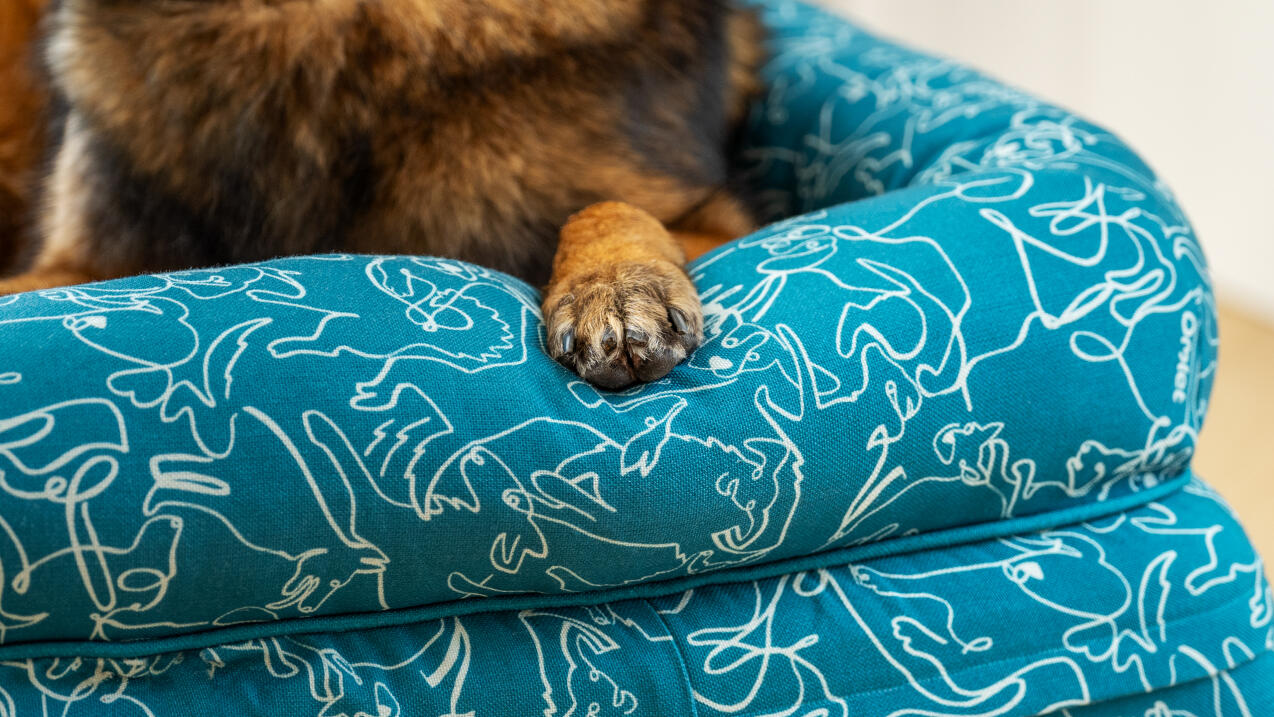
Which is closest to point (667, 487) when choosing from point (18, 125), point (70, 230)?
point (70, 230)

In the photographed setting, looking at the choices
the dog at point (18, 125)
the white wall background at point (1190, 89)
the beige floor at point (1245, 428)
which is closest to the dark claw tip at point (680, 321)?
the dog at point (18, 125)

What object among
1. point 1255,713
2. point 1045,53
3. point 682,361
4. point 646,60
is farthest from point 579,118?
point 1045,53

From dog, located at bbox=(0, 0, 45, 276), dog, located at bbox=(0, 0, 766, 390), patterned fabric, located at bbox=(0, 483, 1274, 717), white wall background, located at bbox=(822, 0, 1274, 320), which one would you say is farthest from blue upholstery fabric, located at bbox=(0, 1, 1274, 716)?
white wall background, located at bbox=(822, 0, 1274, 320)

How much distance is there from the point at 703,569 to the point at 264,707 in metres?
0.35

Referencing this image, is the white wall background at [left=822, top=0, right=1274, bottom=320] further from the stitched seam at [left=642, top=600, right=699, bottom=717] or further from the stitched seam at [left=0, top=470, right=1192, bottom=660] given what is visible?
the stitched seam at [left=642, top=600, right=699, bottom=717]

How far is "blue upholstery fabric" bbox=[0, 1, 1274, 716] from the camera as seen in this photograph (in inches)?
27.4

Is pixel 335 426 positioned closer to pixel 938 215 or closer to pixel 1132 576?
pixel 938 215

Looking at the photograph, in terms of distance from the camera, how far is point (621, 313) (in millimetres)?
828

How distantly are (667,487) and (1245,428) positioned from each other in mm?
1602

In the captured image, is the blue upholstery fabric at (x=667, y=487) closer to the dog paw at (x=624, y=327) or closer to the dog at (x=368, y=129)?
the dog paw at (x=624, y=327)

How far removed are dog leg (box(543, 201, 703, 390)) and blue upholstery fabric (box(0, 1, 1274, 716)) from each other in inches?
0.8

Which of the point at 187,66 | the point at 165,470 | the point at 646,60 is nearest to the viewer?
the point at 165,470

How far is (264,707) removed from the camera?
28.7 inches

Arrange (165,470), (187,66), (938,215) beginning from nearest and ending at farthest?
(165,470) < (938,215) < (187,66)
